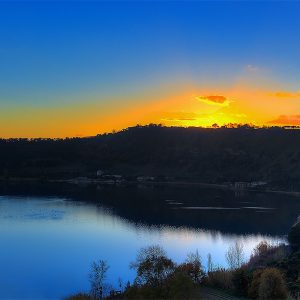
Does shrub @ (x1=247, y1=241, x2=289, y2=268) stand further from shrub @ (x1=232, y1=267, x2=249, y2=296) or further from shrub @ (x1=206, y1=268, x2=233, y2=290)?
shrub @ (x1=232, y1=267, x2=249, y2=296)

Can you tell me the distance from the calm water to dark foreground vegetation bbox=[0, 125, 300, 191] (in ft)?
159

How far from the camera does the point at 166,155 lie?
165375 millimetres

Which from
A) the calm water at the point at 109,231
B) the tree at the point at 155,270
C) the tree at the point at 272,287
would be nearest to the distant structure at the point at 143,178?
the calm water at the point at 109,231

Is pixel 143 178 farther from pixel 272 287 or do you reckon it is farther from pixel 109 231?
pixel 272 287

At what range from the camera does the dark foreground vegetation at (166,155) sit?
147875 mm

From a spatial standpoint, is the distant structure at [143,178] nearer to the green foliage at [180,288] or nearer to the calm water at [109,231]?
the calm water at [109,231]

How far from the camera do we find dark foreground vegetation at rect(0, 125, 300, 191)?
14788cm

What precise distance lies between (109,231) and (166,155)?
10928cm

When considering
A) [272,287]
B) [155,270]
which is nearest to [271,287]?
[272,287]

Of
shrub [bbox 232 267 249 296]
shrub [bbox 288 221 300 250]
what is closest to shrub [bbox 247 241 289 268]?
shrub [bbox 288 221 300 250]

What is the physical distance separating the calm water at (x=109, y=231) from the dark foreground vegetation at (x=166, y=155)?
48535 mm

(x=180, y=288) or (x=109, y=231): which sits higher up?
(x=180, y=288)

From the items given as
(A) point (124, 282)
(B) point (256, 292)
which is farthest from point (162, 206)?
(B) point (256, 292)

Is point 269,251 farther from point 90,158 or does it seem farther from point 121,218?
point 90,158
